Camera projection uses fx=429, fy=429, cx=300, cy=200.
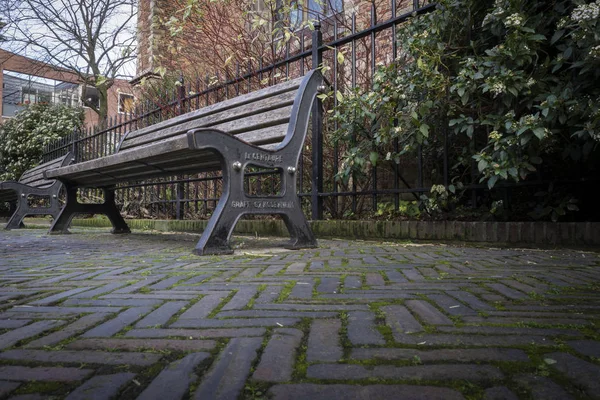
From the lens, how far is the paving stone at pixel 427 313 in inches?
53.1

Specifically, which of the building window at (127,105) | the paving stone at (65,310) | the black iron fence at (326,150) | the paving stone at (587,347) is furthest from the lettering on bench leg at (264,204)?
the building window at (127,105)

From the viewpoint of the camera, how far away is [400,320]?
1364 millimetres

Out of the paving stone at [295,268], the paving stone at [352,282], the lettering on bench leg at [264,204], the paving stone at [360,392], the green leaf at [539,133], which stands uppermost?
the green leaf at [539,133]

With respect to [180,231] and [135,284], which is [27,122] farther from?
[135,284]

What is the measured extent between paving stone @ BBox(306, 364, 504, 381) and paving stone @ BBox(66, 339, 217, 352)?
0.33 m

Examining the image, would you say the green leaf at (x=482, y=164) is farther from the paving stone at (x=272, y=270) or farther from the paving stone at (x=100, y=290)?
the paving stone at (x=100, y=290)

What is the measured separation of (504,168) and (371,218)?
1.69 metres

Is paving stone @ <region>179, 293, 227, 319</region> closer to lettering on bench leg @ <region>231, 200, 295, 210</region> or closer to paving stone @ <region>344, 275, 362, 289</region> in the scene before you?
paving stone @ <region>344, 275, 362, 289</region>

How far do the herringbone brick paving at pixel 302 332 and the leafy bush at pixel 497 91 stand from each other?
0.99 meters

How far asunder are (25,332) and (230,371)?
0.73 m

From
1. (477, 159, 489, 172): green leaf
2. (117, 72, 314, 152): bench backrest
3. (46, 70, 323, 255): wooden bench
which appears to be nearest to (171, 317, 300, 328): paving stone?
(46, 70, 323, 255): wooden bench

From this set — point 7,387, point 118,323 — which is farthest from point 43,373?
point 118,323

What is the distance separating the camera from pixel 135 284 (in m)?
1.96

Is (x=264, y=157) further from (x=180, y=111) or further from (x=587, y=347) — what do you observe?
(x=180, y=111)
